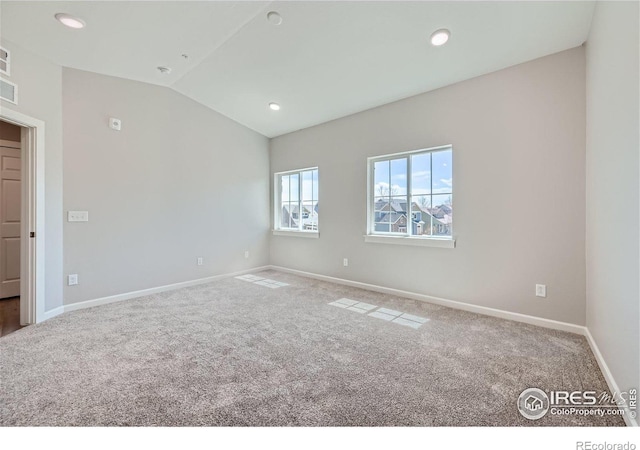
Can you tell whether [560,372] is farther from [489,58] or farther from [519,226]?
[489,58]

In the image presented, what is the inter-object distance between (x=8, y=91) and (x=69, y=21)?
88 centimetres

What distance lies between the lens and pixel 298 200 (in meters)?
5.47

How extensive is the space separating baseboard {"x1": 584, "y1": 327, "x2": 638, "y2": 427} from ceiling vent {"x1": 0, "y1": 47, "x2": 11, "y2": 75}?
5.25 m

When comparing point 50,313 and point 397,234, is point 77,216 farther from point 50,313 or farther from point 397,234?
point 397,234

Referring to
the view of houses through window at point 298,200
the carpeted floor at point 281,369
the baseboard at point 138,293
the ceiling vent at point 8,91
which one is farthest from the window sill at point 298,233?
the ceiling vent at point 8,91

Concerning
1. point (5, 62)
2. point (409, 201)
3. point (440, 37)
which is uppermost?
point (440, 37)

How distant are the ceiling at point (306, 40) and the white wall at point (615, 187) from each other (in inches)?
22.9

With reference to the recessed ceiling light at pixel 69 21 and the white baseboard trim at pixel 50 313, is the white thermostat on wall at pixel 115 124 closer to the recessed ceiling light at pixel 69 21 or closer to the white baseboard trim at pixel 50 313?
the recessed ceiling light at pixel 69 21

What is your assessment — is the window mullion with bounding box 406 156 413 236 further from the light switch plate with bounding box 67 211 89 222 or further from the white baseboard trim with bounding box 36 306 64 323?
the white baseboard trim with bounding box 36 306 64 323

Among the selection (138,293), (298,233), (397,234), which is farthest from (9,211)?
(397,234)

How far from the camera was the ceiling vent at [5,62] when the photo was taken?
260cm

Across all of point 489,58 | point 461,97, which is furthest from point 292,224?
point 489,58

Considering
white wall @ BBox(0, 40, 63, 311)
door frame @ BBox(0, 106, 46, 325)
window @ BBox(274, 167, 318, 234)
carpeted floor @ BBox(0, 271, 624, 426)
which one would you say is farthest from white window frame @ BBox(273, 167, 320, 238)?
door frame @ BBox(0, 106, 46, 325)
